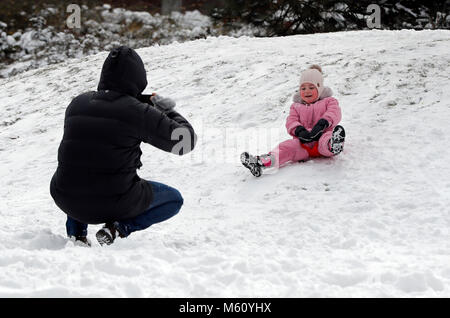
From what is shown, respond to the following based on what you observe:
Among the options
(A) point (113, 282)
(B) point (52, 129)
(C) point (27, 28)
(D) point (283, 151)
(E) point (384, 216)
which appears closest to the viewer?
(A) point (113, 282)

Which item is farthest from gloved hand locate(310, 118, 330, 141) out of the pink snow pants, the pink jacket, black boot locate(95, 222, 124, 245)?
black boot locate(95, 222, 124, 245)

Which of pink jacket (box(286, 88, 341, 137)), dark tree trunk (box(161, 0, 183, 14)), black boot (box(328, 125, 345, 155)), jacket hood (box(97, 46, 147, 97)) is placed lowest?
black boot (box(328, 125, 345, 155))

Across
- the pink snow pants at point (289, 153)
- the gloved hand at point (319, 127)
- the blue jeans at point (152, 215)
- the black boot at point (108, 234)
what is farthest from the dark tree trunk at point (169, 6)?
the black boot at point (108, 234)

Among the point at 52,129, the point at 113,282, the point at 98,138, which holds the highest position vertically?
the point at 98,138

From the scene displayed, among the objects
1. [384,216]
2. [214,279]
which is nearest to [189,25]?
[384,216]

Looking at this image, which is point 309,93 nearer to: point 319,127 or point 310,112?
point 310,112

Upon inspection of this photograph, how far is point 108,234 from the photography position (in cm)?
373

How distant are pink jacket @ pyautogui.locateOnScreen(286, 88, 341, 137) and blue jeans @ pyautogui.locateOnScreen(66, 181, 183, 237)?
207 cm

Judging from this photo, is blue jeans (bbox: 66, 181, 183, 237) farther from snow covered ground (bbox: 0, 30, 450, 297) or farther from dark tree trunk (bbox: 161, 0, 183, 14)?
dark tree trunk (bbox: 161, 0, 183, 14)

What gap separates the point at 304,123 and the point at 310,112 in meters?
0.14

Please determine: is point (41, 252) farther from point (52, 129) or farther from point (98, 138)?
point (52, 129)

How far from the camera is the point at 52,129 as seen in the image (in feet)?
27.3

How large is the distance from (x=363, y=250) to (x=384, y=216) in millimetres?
788

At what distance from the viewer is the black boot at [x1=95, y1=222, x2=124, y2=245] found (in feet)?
12.2
